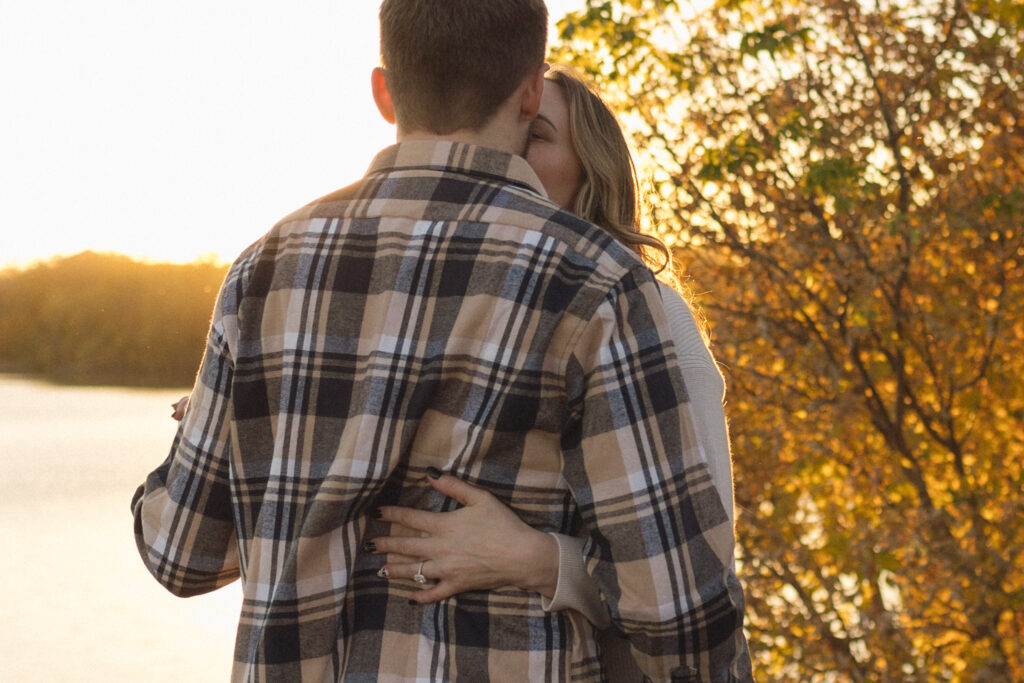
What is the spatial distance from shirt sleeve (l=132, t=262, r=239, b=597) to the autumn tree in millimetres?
2054

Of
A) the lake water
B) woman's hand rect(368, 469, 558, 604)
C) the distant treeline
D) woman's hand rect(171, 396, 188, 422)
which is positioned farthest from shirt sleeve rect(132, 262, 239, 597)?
the lake water

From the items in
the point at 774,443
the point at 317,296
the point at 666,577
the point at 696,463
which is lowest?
the point at 774,443

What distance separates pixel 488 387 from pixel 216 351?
0.34 m

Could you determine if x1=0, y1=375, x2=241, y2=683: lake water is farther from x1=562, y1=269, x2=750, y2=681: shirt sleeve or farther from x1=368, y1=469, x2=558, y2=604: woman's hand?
x1=562, y1=269, x2=750, y2=681: shirt sleeve

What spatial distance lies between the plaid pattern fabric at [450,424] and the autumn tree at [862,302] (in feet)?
6.62

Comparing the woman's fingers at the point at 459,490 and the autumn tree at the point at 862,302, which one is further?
the autumn tree at the point at 862,302

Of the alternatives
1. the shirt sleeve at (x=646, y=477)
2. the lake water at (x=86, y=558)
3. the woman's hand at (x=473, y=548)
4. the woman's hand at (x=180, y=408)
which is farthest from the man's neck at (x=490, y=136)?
the lake water at (x=86, y=558)

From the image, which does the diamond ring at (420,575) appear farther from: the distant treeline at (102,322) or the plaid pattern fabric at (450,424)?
the distant treeline at (102,322)

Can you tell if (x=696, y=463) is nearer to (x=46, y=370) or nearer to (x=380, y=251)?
(x=380, y=251)

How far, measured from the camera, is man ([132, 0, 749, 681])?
3.27 feet

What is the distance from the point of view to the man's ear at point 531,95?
1.11 meters

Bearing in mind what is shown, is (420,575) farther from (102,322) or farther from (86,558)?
(86,558)

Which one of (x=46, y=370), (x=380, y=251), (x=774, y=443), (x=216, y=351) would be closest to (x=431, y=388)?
(x=380, y=251)

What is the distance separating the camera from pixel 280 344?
3.49 feet
